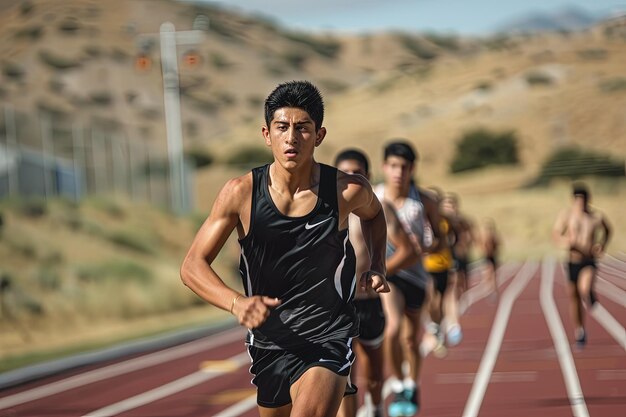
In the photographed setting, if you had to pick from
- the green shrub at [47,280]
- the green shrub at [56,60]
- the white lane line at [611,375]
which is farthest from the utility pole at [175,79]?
the green shrub at [56,60]

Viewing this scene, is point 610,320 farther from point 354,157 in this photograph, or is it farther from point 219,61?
point 219,61

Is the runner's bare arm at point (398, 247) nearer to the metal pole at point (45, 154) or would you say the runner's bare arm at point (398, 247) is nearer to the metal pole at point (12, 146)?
the metal pole at point (12, 146)

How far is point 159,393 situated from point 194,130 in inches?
4216

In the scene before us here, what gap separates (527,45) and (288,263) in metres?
121

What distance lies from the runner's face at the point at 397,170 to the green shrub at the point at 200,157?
92.5 metres

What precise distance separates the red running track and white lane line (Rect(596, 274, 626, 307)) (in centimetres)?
569

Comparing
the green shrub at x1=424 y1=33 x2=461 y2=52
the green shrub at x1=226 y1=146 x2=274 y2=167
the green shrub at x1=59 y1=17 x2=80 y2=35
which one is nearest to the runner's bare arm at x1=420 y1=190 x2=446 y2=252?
the green shrub at x1=226 y1=146 x2=274 y2=167

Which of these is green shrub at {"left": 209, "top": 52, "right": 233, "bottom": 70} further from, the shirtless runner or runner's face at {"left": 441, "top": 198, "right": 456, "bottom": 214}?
the shirtless runner

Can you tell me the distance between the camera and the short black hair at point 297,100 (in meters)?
5.56

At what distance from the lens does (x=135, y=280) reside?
2733 centimetres

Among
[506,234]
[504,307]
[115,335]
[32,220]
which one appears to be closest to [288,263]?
[115,335]

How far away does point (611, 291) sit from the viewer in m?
29.1

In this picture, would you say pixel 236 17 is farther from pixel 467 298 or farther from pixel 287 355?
pixel 287 355

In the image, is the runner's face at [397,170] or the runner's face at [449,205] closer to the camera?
the runner's face at [397,170]
